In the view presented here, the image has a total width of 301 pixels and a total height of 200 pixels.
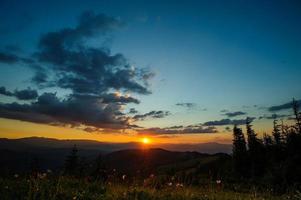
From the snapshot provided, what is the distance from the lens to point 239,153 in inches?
2992

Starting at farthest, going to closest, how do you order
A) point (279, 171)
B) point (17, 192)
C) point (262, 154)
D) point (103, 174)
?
point (262, 154), point (279, 171), point (103, 174), point (17, 192)

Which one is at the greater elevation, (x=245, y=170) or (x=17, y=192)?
(x=17, y=192)

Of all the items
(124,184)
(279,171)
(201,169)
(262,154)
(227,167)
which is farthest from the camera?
Answer: (201,169)

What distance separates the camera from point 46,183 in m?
8.54

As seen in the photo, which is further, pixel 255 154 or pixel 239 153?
pixel 239 153

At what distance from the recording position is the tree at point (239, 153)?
73281 millimetres

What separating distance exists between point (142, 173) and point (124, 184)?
1765 millimetres

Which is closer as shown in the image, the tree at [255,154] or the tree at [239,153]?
the tree at [255,154]

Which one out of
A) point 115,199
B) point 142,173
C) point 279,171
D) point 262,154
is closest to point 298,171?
point 279,171

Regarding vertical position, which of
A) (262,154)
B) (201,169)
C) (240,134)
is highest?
(240,134)

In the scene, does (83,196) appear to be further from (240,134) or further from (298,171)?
(240,134)

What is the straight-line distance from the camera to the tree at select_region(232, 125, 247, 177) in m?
73.3

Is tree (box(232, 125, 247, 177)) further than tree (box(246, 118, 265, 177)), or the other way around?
tree (box(232, 125, 247, 177))

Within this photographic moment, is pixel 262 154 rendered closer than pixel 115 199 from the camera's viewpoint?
No
